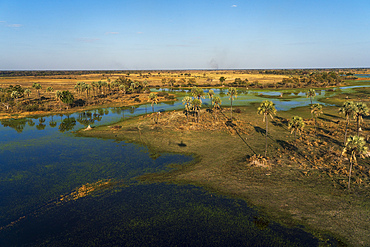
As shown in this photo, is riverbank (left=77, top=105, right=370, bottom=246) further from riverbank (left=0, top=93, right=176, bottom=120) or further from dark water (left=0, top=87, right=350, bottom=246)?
riverbank (left=0, top=93, right=176, bottom=120)

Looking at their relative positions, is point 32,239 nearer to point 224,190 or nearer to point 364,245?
point 224,190

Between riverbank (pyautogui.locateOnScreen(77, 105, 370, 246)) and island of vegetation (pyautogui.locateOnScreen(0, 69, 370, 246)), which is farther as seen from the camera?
island of vegetation (pyautogui.locateOnScreen(0, 69, 370, 246))

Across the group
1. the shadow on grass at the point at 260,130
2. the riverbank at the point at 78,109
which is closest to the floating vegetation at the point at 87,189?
the shadow on grass at the point at 260,130

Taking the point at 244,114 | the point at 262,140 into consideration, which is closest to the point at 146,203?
the point at 262,140

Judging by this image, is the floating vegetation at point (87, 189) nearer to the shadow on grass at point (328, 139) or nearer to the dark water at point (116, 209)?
the dark water at point (116, 209)

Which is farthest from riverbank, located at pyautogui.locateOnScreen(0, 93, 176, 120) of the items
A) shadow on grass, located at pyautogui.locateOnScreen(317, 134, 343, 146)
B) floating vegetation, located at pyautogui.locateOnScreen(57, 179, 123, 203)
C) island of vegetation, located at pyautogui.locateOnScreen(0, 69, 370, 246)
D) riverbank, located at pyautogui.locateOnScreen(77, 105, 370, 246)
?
shadow on grass, located at pyautogui.locateOnScreen(317, 134, 343, 146)

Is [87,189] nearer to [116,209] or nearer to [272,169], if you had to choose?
[116,209]

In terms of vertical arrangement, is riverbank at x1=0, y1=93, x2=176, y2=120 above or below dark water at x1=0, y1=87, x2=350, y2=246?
above

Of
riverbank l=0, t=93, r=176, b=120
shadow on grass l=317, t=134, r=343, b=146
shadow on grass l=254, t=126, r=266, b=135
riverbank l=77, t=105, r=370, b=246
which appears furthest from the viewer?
riverbank l=0, t=93, r=176, b=120
